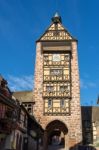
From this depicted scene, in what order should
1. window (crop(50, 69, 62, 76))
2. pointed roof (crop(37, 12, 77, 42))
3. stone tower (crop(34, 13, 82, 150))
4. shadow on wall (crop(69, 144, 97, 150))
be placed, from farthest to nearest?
pointed roof (crop(37, 12, 77, 42)), window (crop(50, 69, 62, 76)), stone tower (crop(34, 13, 82, 150)), shadow on wall (crop(69, 144, 97, 150))

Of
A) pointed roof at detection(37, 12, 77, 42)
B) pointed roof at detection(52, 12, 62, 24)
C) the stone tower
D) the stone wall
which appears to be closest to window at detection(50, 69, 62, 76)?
the stone tower

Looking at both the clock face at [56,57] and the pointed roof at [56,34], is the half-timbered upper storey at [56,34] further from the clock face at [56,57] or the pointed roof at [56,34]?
the clock face at [56,57]

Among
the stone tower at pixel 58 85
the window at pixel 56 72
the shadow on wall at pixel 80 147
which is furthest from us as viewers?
the window at pixel 56 72

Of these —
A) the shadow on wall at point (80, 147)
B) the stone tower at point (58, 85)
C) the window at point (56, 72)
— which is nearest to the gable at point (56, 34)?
the stone tower at point (58, 85)

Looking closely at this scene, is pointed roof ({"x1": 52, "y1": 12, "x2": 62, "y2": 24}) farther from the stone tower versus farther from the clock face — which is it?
the clock face

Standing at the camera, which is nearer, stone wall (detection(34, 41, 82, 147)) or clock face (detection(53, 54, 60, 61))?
stone wall (detection(34, 41, 82, 147))

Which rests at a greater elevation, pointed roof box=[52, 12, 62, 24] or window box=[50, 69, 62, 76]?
pointed roof box=[52, 12, 62, 24]

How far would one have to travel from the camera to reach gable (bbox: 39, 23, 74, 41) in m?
45.1

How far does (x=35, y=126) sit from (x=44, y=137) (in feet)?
16.2

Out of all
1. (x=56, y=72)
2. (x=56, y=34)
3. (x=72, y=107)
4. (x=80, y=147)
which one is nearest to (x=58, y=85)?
(x=56, y=72)

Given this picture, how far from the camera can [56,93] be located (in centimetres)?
4162

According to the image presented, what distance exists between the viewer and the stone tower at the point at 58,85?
40.6 m

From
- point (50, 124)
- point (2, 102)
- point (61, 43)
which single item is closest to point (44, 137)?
point (50, 124)

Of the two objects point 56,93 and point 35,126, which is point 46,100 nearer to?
point 56,93
